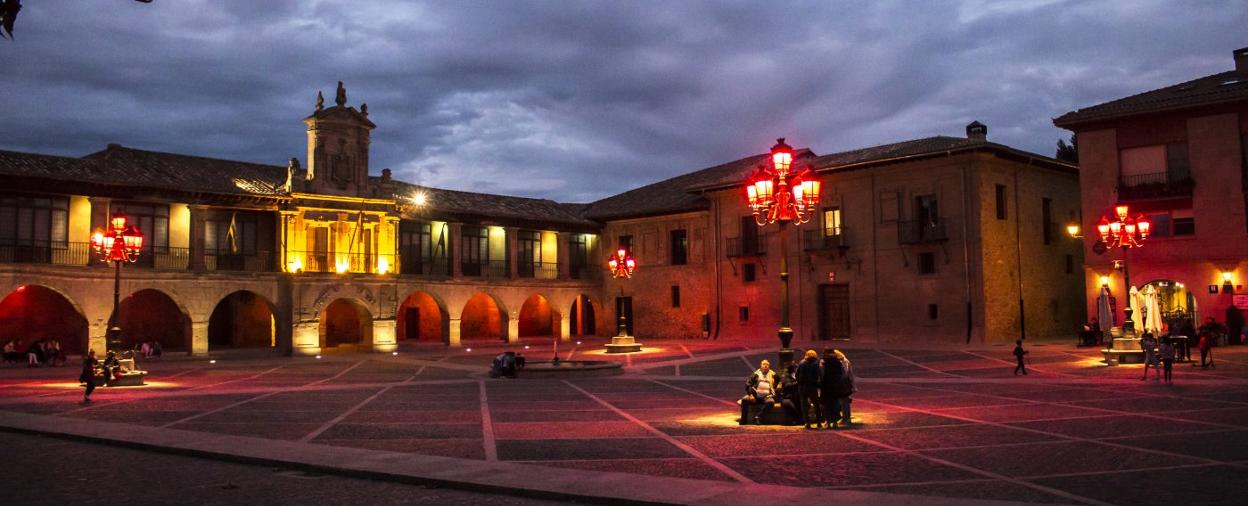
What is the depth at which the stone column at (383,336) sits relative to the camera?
42844mm

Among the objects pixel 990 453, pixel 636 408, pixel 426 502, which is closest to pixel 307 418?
pixel 636 408

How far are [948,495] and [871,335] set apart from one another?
32.9 meters

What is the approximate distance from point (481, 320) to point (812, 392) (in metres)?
41.9

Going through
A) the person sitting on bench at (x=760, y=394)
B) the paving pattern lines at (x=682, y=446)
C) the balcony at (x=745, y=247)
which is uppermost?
the balcony at (x=745, y=247)

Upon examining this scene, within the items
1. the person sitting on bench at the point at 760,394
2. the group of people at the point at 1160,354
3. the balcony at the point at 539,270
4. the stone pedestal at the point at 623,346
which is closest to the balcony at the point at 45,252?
the stone pedestal at the point at 623,346

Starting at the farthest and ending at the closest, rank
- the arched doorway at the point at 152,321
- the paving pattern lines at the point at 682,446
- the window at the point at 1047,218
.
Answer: the window at the point at 1047,218, the arched doorway at the point at 152,321, the paving pattern lines at the point at 682,446

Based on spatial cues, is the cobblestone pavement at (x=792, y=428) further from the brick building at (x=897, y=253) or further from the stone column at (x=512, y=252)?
the stone column at (x=512, y=252)

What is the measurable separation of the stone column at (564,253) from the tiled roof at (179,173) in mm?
15975

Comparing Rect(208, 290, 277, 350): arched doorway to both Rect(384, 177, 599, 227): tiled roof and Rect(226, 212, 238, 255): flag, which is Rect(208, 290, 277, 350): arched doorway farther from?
Rect(384, 177, 599, 227): tiled roof

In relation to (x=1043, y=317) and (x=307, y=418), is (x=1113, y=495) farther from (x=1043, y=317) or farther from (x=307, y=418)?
(x=1043, y=317)

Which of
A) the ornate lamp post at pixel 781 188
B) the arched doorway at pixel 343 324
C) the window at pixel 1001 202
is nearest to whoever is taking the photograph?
the ornate lamp post at pixel 781 188

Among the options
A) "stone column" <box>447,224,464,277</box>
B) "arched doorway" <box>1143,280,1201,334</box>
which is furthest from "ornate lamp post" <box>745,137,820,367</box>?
"stone column" <box>447,224,464,277</box>

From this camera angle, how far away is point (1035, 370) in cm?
2583

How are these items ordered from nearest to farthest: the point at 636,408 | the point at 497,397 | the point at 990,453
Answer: the point at 990,453 < the point at 636,408 < the point at 497,397
